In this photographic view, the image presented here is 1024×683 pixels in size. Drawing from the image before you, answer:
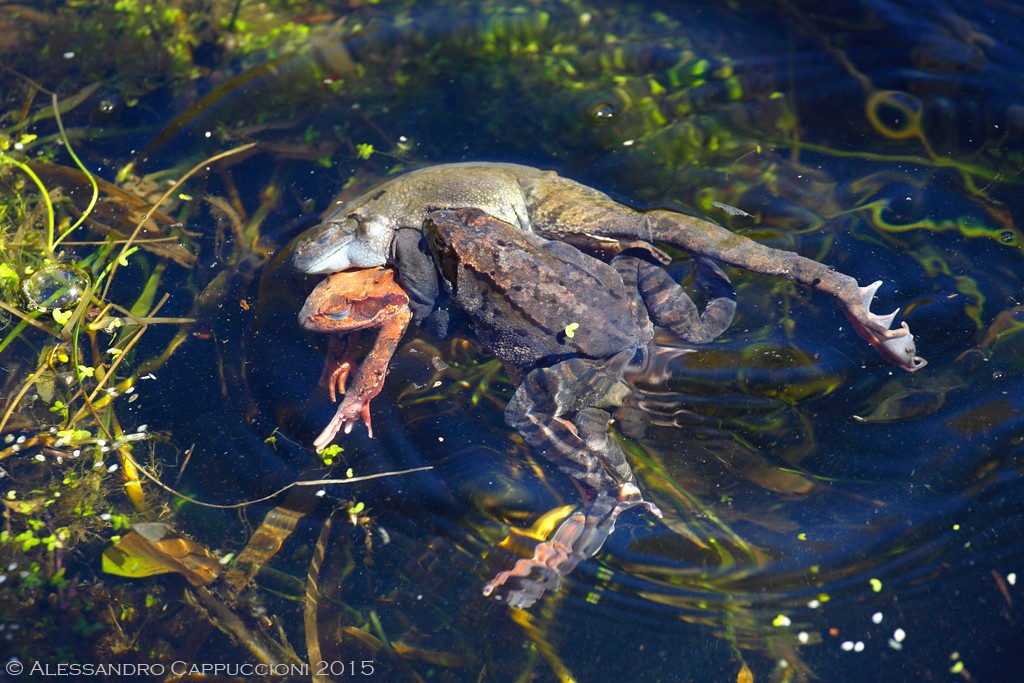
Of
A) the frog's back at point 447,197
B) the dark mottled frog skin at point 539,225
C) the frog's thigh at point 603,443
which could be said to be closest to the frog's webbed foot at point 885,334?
the dark mottled frog skin at point 539,225

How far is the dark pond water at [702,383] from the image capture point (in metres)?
4.08

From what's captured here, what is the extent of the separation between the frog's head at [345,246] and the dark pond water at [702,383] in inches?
14.6

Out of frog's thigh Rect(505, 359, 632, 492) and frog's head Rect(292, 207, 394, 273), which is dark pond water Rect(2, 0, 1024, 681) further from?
frog's head Rect(292, 207, 394, 273)

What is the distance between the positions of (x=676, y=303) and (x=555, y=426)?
3.65 feet

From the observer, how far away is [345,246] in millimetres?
5039

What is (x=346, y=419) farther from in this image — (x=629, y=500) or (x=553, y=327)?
(x=629, y=500)

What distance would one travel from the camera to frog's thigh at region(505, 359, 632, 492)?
4.28 meters

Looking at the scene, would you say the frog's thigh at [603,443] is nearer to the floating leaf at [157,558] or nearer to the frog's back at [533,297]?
the frog's back at [533,297]

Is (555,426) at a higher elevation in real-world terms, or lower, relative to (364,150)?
lower

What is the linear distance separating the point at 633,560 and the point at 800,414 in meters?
1.38

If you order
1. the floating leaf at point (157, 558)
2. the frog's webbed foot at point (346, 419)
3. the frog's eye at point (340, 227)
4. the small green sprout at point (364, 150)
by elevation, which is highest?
the small green sprout at point (364, 150)

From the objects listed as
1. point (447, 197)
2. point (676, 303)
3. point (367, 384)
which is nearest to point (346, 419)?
point (367, 384)

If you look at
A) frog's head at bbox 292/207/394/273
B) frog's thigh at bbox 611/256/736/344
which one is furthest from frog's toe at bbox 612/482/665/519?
frog's head at bbox 292/207/394/273

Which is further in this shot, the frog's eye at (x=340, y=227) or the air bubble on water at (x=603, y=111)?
the air bubble on water at (x=603, y=111)
